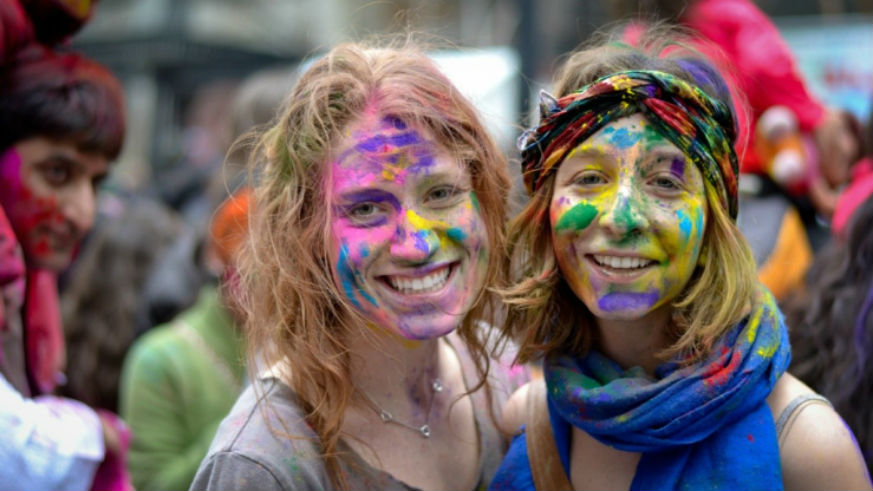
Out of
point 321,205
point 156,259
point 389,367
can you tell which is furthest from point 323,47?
point 156,259

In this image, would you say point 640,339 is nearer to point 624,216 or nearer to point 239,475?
point 624,216

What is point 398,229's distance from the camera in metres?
2.02

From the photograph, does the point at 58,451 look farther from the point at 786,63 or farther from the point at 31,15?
the point at 786,63

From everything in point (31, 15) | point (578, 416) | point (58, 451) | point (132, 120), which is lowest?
point (132, 120)

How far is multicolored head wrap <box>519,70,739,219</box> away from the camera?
1.92 metres

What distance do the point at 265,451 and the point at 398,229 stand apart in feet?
1.83

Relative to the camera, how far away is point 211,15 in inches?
646

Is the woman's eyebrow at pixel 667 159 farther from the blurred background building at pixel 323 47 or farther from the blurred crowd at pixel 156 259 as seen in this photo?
the blurred background building at pixel 323 47

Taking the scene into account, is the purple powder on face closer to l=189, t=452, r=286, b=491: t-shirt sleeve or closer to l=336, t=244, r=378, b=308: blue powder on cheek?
l=336, t=244, r=378, b=308: blue powder on cheek

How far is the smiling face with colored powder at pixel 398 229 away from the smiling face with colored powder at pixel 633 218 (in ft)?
0.92

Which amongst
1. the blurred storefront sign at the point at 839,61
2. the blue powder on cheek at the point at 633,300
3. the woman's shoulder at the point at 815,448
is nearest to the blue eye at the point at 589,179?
the blue powder on cheek at the point at 633,300

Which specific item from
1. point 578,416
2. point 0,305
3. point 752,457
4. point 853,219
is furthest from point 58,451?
point 853,219

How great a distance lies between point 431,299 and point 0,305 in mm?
1074

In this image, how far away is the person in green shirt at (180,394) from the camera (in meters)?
3.32
